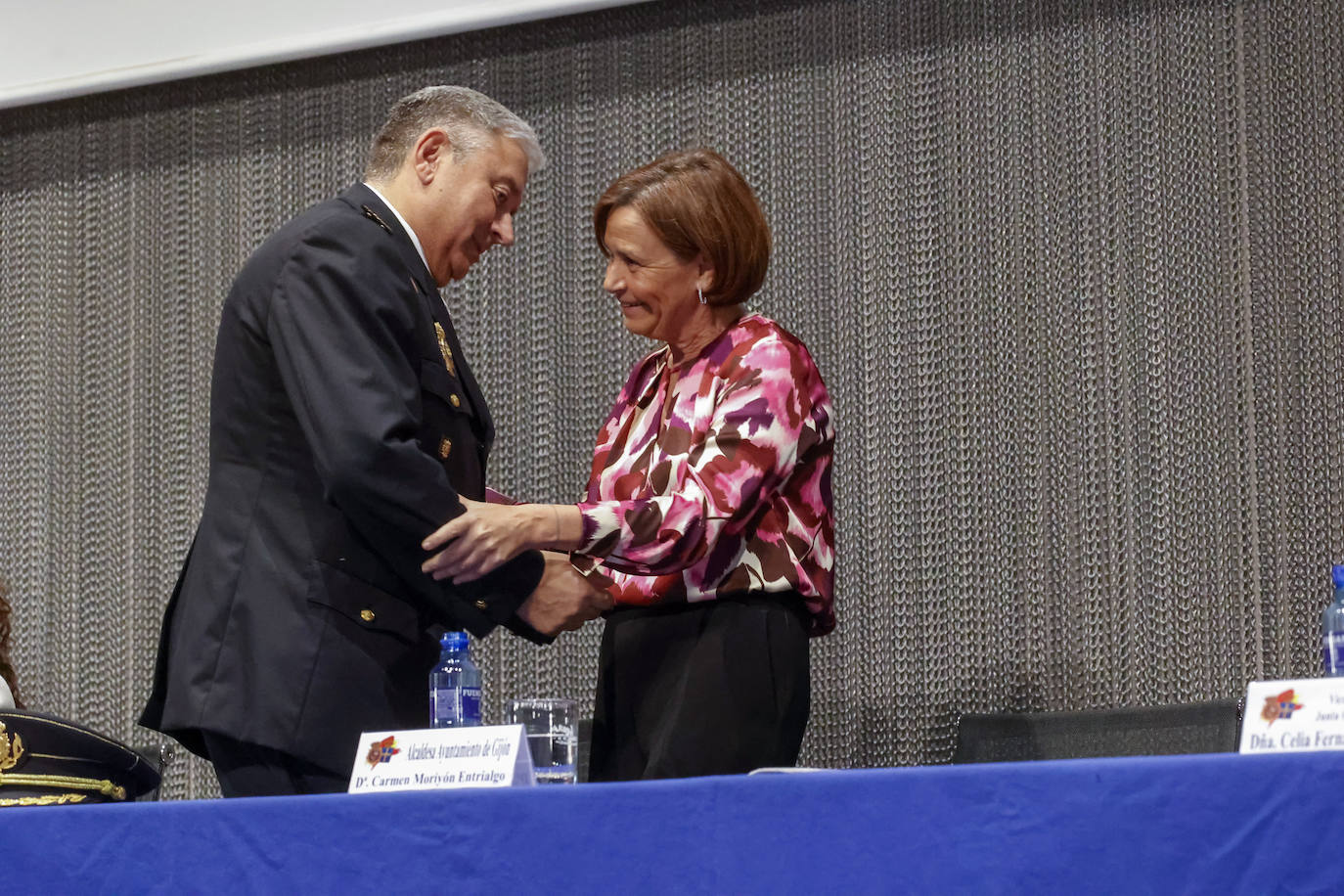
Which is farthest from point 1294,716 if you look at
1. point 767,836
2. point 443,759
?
point 443,759

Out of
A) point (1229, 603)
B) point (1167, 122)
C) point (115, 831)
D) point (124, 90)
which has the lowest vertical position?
point (1229, 603)

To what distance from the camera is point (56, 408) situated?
298cm

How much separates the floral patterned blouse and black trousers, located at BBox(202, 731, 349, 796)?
337mm

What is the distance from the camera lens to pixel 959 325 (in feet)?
7.93

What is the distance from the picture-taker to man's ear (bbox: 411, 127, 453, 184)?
1.84 metres

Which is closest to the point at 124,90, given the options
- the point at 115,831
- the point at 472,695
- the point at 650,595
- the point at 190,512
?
the point at 190,512

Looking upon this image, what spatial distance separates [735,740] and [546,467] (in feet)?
3.64

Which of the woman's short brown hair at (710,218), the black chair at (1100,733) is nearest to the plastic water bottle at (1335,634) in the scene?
the black chair at (1100,733)

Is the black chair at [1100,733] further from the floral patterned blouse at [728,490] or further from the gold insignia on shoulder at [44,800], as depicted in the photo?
the gold insignia on shoulder at [44,800]

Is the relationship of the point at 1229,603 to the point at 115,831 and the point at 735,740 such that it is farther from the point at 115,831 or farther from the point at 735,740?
the point at 115,831

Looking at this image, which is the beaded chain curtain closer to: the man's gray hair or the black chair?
the black chair

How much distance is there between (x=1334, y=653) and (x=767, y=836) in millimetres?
922

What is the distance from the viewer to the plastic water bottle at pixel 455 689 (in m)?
1.78

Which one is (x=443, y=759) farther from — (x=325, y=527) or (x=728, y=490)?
(x=728, y=490)
